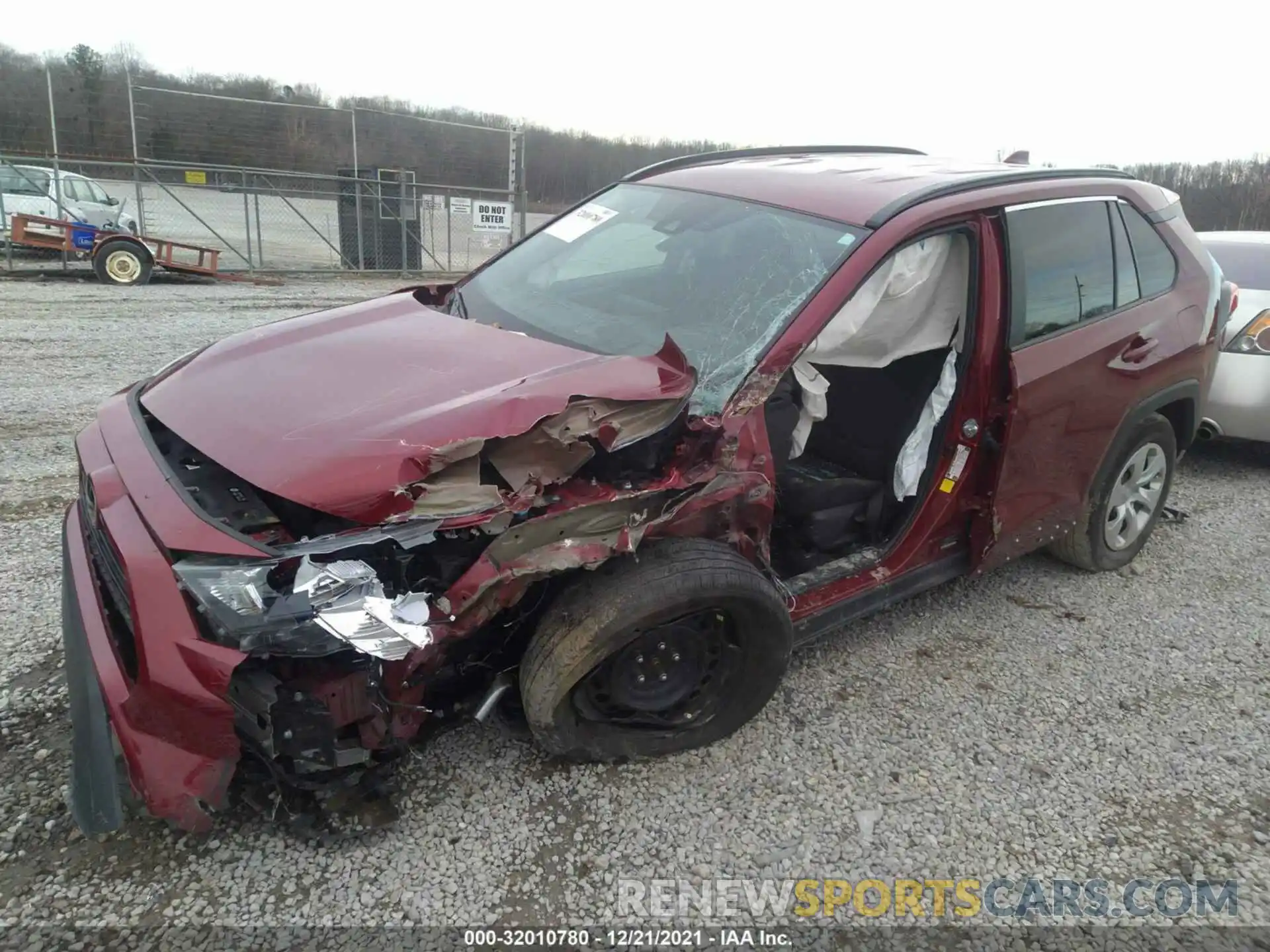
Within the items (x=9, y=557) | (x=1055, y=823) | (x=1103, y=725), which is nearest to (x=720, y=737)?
(x=1055, y=823)

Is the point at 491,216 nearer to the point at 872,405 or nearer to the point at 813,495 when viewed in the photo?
the point at 872,405

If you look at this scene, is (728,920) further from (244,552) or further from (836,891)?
(244,552)

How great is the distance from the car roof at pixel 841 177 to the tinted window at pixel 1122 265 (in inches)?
9.1

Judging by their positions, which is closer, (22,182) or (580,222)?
(580,222)

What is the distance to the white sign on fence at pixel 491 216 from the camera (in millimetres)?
15867

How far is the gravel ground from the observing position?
214 cm

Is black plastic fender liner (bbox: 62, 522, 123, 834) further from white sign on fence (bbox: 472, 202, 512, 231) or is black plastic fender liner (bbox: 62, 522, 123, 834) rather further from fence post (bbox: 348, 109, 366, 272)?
white sign on fence (bbox: 472, 202, 512, 231)

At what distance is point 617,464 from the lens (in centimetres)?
241

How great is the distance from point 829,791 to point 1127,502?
244 centimetres

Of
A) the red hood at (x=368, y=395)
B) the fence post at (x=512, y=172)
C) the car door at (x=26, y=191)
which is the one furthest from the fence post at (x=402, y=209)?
the red hood at (x=368, y=395)

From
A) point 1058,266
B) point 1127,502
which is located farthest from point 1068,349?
point 1127,502

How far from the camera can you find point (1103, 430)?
11.4 ft

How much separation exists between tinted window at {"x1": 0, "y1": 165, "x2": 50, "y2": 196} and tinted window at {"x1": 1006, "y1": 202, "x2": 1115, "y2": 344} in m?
15.6

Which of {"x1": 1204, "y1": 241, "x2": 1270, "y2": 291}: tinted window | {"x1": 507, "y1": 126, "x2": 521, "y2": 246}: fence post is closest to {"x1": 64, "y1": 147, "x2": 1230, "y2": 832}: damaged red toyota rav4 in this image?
{"x1": 1204, "y1": 241, "x2": 1270, "y2": 291}: tinted window
